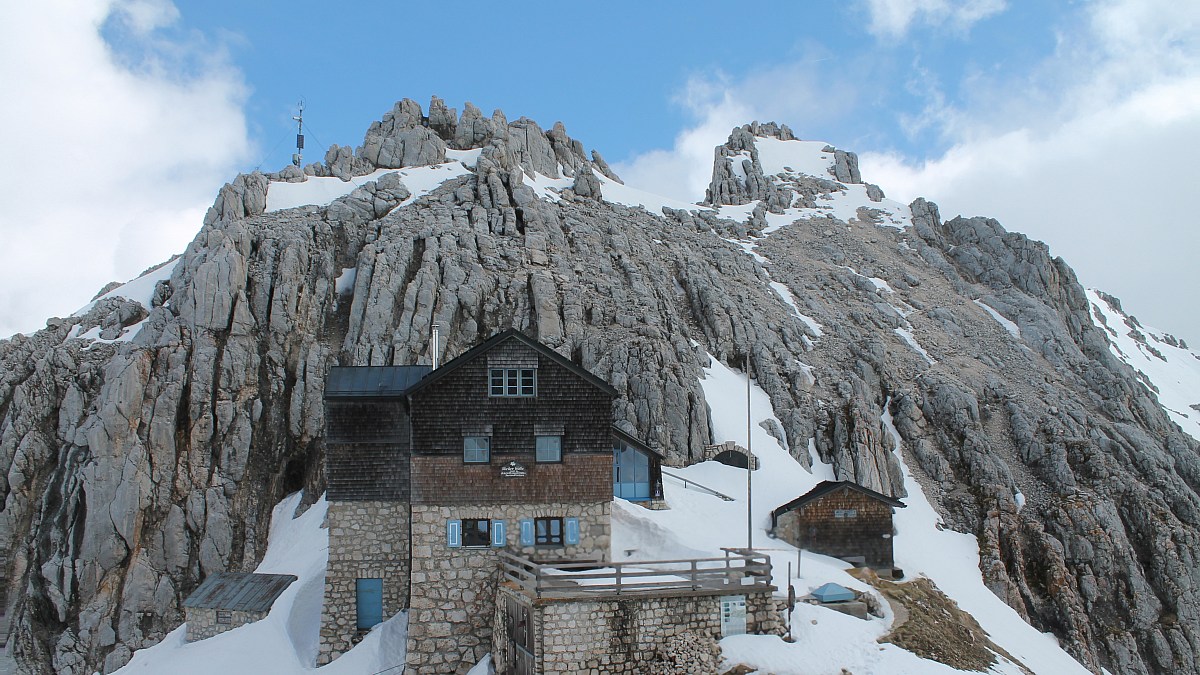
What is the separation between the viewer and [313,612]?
3148cm

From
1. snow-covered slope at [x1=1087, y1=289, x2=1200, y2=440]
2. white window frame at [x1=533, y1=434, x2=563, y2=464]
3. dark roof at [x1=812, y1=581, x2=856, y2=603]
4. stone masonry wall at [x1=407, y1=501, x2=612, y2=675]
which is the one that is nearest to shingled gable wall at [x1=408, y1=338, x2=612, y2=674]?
stone masonry wall at [x1=407, y1=501, x2=612, y2=675]

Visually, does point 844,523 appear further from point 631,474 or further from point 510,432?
point 510,432

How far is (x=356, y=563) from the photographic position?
28.6 m

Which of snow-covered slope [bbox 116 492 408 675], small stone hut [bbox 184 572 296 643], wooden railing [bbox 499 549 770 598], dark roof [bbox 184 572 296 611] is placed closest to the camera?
wooden railing [bbox 499 549 770 598]

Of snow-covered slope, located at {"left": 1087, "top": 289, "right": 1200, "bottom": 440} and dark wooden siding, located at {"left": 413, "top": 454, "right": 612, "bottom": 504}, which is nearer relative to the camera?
dark wooden siding, located at {"left": 413, "top": 454, "right": 612, "bottom": 504}

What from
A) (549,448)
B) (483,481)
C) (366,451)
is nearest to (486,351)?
(549,448)

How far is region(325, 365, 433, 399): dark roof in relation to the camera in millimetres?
28688

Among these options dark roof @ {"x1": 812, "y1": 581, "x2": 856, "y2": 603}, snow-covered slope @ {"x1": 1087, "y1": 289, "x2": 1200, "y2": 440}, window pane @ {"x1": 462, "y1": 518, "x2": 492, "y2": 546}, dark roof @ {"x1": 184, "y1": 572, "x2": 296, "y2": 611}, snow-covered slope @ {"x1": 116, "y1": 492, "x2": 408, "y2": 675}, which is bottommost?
snow-covered slope @ {"x1": 116, "y1": 492, "x2": 408, "y2": 675}

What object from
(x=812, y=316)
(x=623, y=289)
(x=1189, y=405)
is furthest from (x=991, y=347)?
(x=623, y=289)

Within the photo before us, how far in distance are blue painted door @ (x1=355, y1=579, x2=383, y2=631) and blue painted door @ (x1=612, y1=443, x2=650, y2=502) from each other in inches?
553

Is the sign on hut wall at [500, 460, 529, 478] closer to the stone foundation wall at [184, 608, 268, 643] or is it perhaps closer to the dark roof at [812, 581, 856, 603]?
the dark roof at [812, 581, 856, 603]

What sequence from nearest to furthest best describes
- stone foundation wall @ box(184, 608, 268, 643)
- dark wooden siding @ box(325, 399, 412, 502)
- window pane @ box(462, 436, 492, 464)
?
window pane @ box(462, 436, 492, 464) → dark wooden siding @ box(325, 399, 412, 502) → stone foundation wall @ box(184, 608, 268, 643)

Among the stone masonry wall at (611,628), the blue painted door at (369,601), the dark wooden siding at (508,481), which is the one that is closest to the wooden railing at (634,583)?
the stone masonry wall at (611,628)

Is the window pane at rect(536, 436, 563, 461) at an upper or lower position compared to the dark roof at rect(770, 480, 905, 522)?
upper
